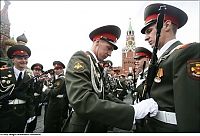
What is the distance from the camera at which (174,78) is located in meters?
1.71

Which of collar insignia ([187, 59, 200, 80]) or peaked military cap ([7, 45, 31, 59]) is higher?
peaked military cap ([7, 45, 31, 59])

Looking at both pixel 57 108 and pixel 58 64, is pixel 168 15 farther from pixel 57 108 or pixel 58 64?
pixel 58 64

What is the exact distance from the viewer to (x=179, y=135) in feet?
5.68

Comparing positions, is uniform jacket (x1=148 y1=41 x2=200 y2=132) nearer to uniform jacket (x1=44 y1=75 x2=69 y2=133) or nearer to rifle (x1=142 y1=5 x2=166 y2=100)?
rifle (x1=142 y1=5 x2=166 y2=100)

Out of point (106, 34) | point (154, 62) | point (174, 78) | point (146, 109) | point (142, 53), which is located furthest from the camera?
point (142, 53)

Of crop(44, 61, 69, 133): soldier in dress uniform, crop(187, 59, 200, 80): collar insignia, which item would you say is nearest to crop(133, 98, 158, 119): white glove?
crop(187, 59, 200, 80): collar insignia

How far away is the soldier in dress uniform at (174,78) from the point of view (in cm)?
156

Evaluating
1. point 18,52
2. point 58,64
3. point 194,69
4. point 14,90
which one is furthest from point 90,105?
point 58,64

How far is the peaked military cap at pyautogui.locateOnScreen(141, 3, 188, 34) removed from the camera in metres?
2.26

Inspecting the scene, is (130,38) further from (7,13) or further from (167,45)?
(167,45)

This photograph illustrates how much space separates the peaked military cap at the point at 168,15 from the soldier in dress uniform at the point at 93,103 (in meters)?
0.65

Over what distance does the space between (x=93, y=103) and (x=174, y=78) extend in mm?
805

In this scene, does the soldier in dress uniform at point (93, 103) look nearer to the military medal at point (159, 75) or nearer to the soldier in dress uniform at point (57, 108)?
the military medal at point (159, 75)

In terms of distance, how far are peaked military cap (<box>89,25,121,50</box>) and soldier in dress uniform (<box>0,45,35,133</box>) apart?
7.17 feet
